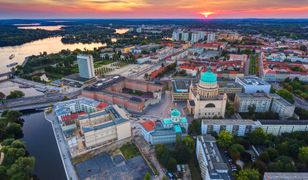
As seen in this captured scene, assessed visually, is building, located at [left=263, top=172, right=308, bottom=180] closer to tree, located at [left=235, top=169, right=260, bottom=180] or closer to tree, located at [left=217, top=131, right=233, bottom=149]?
tree, located at [left=235, top=169, right=260, bottom=180]

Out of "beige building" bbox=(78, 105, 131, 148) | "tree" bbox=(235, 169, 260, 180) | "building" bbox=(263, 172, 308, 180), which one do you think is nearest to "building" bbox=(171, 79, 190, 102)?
"beige building" bbox=(78, 105, 131, 148)

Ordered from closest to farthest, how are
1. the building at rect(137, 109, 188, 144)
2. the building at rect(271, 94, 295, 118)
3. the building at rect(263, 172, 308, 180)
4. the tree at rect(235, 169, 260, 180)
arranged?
A: 1. the building at rect(263, 172, 308, 180)
2. the tree at rect(235, 169, 260, 180)
3. the building at rect(137, 109, 188, 144)
4. the building at rect(271, 94, 295, 118)

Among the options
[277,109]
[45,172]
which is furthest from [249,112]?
[45,172]

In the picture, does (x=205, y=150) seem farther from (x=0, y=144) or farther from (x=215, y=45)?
(x=215, y=45)

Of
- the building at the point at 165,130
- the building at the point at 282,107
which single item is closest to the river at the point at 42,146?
the building at the point at 165,130

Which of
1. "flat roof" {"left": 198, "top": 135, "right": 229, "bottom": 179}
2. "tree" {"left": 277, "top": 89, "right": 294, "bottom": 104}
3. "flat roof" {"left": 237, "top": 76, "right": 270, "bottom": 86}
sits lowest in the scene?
"flat roof" {"left": 198, "top": 135, "right": 229, "bottom": 179}

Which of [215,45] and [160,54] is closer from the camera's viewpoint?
[160,54]
